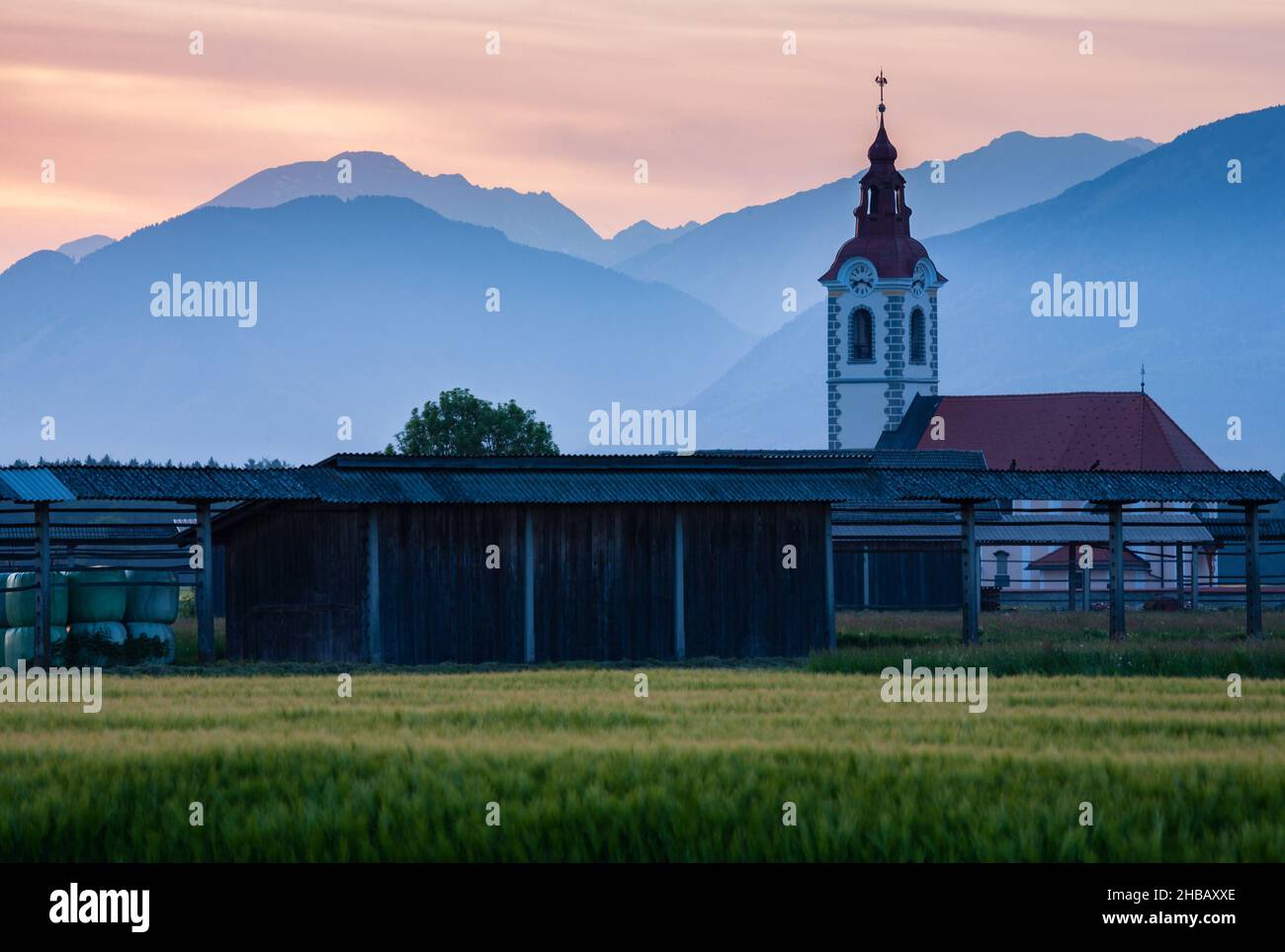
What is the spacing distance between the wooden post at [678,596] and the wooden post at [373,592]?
6.47 meters

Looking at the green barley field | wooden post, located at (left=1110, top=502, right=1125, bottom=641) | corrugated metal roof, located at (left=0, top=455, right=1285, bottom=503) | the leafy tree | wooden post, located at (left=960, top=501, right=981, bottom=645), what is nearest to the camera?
the green barley field

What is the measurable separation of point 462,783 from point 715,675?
1577 cm

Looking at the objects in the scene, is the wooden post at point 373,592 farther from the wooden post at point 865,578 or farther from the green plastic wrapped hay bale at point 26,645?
the wooden post at point 865,578

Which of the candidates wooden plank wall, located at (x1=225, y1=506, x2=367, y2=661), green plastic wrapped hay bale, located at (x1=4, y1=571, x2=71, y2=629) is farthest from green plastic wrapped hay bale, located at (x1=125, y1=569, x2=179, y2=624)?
wooden plank wall, located at (x1=225, y1=506, x2=367, y2=661)

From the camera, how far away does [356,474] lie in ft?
141

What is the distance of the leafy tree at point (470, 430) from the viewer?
4958 inches

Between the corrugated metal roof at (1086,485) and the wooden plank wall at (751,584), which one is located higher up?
the corrugated metal roof at (1086,485)

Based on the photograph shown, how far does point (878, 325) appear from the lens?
372 feet

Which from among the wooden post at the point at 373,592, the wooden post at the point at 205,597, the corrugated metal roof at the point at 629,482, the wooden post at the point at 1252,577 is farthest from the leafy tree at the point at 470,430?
the wooden post at the point at 205,597

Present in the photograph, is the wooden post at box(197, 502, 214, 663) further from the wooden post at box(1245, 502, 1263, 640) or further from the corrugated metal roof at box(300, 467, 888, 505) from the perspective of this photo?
the wooden post at box(1245, 502, 1263, 640)

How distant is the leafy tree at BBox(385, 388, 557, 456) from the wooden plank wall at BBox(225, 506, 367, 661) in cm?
8143

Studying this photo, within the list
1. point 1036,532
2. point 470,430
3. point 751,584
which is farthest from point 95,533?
point 751,584

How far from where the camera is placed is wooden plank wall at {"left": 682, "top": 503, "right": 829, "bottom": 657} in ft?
145
